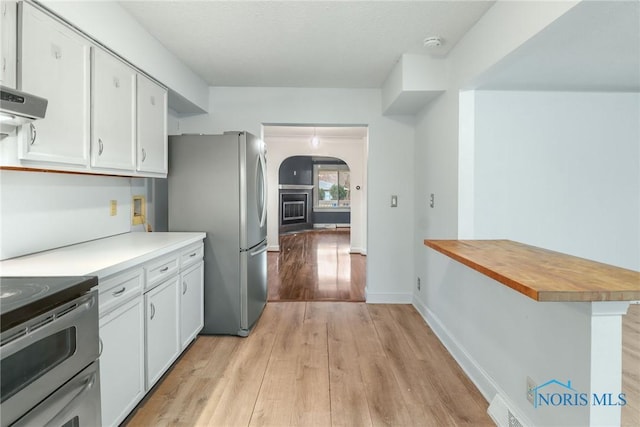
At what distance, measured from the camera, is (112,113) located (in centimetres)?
212

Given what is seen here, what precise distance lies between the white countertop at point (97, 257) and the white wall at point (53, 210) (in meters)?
0.07

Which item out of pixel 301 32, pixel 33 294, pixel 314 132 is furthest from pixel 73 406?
pixel 314 132

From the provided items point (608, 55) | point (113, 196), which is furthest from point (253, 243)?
point (608, 55)

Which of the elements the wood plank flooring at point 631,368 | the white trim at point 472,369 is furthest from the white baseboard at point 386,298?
the wood plank flooring at point 631,368

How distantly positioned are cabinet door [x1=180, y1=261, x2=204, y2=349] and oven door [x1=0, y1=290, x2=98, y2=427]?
1.17m

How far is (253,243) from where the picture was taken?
313 centimetres

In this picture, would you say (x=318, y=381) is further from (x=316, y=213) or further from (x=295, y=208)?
(x=316, y=213)

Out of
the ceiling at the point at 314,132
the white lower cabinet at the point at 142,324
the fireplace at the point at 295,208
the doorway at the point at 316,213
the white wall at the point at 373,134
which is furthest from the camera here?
the fireplace at the point at 295,208

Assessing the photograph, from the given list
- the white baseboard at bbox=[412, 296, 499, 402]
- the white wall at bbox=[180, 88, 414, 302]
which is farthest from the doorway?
the white baseboard at bbox=[412, 296, 499, 402]

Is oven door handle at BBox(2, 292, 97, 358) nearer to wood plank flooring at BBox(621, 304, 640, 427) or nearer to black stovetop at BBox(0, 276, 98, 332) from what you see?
black stovetop at BBox(0, 276, 98, 332)

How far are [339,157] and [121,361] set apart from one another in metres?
5.88

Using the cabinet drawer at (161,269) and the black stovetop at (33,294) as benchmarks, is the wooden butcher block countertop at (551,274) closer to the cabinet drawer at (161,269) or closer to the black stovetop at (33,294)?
the black stovetop at (33,294)

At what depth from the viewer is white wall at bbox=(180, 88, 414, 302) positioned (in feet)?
12.3

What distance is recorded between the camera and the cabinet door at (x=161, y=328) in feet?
6.62
